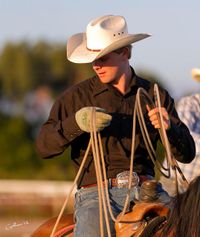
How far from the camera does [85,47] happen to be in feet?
19.2

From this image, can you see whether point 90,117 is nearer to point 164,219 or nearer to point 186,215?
point 164,219

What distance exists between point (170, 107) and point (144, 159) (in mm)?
354

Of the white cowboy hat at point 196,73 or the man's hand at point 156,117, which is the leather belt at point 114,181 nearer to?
the man's hand at point 156,117

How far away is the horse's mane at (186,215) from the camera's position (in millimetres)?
4648

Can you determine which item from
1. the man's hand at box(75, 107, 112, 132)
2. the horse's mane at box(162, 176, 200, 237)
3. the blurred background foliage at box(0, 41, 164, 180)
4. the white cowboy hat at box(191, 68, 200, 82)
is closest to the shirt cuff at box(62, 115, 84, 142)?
the man's hand at box(75, 107, 112, 132)

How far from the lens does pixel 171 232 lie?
4.79m

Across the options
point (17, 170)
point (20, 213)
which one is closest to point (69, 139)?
point (20, 213)

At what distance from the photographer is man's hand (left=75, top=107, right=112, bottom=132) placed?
5.09 metres

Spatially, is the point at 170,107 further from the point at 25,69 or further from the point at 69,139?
the point at 25,69

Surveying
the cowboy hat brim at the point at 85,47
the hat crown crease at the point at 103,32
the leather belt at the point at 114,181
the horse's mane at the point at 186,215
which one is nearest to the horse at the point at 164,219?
the horse's mane at the point at 186,215

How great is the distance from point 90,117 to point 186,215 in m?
0.76

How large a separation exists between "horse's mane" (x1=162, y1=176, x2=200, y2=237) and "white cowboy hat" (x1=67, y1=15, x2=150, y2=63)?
3.66 ft

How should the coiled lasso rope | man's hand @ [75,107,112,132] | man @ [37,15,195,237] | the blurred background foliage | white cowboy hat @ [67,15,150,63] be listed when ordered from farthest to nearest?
the blurred background foliage → white cowboy hat @ [67,15,150,63] → man @ [37,15,195,237] → the coiled lasso rope → man's hand @ [75,107,112,132]

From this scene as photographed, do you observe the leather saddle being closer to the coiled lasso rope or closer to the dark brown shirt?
the coiled lasso rope
